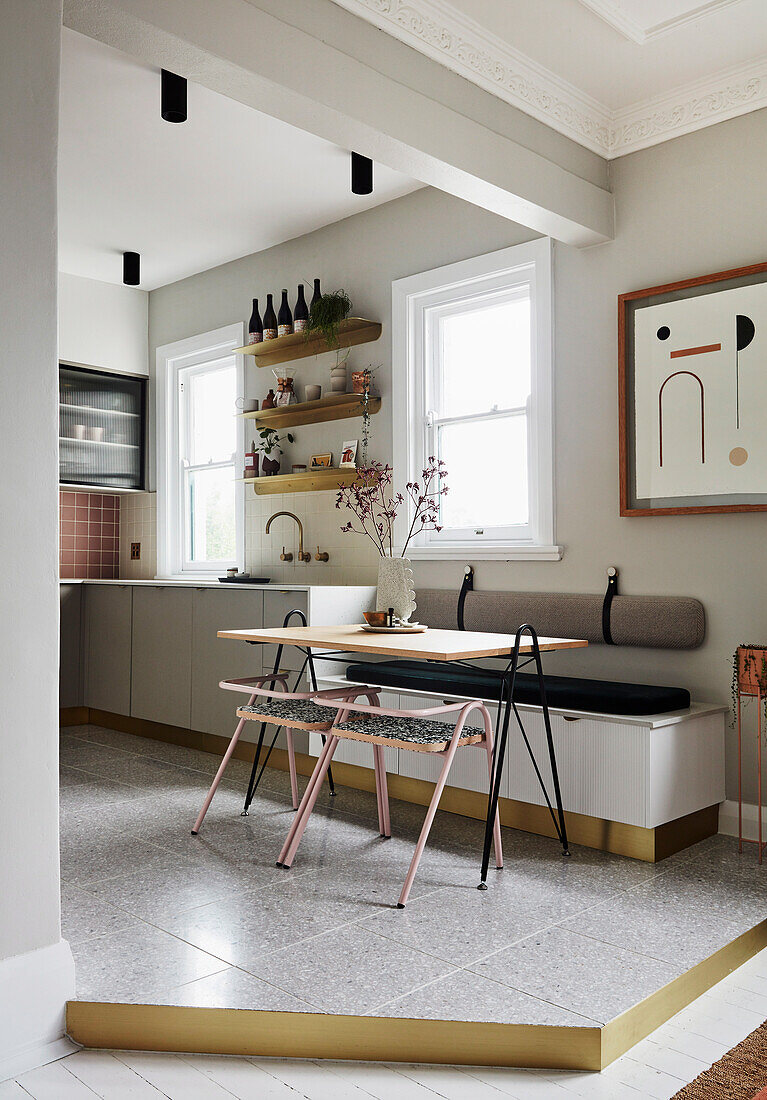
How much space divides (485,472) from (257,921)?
2.54 meters

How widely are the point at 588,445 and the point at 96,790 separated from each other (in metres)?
2.74

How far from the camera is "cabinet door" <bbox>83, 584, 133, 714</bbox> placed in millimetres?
5551

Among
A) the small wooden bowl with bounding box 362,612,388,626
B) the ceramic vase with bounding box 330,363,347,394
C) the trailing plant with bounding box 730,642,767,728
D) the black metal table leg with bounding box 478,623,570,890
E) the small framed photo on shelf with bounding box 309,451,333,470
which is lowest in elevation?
the black metal table leg with bounding box 478,623,570,890

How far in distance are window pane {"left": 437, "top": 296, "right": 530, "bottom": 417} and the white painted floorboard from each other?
2.94 m

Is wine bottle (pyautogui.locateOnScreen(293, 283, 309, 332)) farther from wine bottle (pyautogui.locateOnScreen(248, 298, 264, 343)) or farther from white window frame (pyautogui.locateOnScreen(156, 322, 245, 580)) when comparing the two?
white window frame (pyautogui.locateOnScreen(156, 322, 245, 580))

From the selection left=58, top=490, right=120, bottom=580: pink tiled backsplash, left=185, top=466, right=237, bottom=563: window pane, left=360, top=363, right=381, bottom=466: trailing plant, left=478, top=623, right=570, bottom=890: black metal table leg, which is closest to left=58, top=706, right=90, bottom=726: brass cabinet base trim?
left=58, top=490, right=120, bottom=580: pink tiled backsplash

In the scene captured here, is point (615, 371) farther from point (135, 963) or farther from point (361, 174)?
point (135, 963)

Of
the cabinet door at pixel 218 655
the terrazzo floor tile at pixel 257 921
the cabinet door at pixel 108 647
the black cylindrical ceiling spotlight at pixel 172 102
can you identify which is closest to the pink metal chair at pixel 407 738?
the terrazzo floor tile at pixel 257 921

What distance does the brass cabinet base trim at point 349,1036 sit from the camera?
79.0 inches

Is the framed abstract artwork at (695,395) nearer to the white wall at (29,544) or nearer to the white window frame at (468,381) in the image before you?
the white window frame at (468,381)

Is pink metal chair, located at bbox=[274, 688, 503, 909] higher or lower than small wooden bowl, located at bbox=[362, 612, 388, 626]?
lower

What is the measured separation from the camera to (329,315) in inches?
193

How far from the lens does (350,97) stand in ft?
9.40

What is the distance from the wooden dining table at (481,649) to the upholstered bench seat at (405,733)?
0.16 meters
